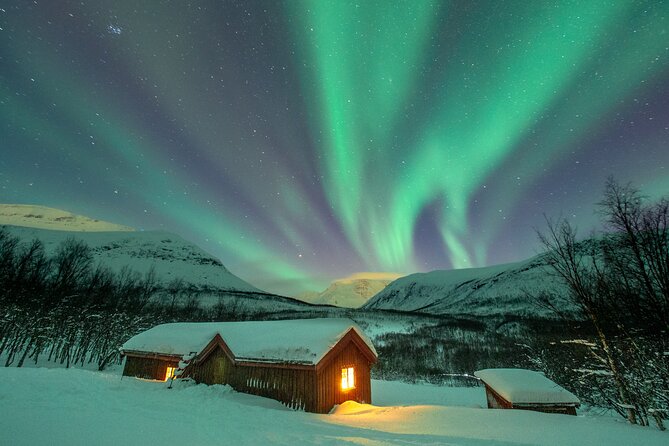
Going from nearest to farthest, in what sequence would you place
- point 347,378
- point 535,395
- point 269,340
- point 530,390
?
point 535,395 < point 530,390 < point 347,378 < point 269,340

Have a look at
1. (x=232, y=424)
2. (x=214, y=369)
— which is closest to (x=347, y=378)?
(x=214, y=369)

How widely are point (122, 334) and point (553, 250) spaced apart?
156 feet

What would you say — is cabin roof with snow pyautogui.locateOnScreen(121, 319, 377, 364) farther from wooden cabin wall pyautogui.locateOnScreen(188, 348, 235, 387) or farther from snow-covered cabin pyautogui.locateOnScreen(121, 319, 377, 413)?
wooden cabin wall pyautogui.locateOnScreen(188, 348, 235, 387)

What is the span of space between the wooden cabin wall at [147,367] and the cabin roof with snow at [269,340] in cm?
76

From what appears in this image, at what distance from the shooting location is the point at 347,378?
713 inches

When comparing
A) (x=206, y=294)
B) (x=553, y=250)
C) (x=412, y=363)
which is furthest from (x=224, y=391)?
(x=206, y=294)

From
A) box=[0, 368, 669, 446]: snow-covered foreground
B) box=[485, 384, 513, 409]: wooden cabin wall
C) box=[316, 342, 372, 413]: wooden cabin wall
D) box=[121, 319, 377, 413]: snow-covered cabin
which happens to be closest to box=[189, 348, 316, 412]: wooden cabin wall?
box=[121, 319, 377, 413]: snow-covered cabin

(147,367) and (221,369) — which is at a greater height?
(221,369)

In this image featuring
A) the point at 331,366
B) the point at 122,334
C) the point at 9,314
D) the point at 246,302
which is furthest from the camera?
the point at 246,302

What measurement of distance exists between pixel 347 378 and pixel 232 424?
942cm

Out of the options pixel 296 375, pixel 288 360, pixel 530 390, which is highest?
pixel 288 360

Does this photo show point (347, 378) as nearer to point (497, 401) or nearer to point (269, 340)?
point (269, 340)

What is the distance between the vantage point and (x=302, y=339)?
56.7ft

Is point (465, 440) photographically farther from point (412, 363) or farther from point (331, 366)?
point (412, 363)
